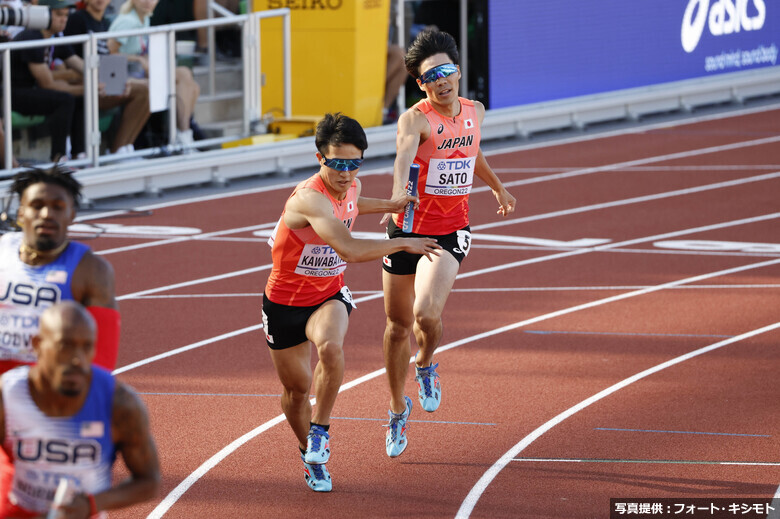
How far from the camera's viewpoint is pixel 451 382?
8.65 metres

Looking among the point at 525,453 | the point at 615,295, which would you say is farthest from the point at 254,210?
the point at 525,453

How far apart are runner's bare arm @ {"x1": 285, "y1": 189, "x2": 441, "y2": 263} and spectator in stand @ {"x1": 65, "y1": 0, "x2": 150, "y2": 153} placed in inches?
365

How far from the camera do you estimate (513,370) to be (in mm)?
8914

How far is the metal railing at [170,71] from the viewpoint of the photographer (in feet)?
45.7

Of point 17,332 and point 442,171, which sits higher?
point 442,171

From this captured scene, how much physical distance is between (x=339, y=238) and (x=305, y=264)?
1.14 ft

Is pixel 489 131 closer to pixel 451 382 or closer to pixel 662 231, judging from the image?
pixel 662 231

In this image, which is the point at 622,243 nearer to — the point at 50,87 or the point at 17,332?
the point at 50,87

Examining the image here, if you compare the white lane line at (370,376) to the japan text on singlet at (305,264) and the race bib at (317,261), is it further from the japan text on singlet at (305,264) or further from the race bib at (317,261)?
the race bib at (317,261)

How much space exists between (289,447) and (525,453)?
4.28 ft

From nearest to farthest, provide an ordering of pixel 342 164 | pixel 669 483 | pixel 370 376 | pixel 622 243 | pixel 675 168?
pixel 342 164
pixel 669 483
pixel 370 376
pixel 622 243
pixel 675 168

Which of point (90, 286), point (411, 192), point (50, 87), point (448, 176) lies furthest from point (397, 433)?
point (50, 87)

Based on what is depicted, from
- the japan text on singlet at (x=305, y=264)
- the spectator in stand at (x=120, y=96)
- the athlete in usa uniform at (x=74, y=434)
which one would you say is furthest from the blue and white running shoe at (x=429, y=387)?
the spectator in stand at (x=120, y=96)

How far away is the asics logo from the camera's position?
24141 millimetres
